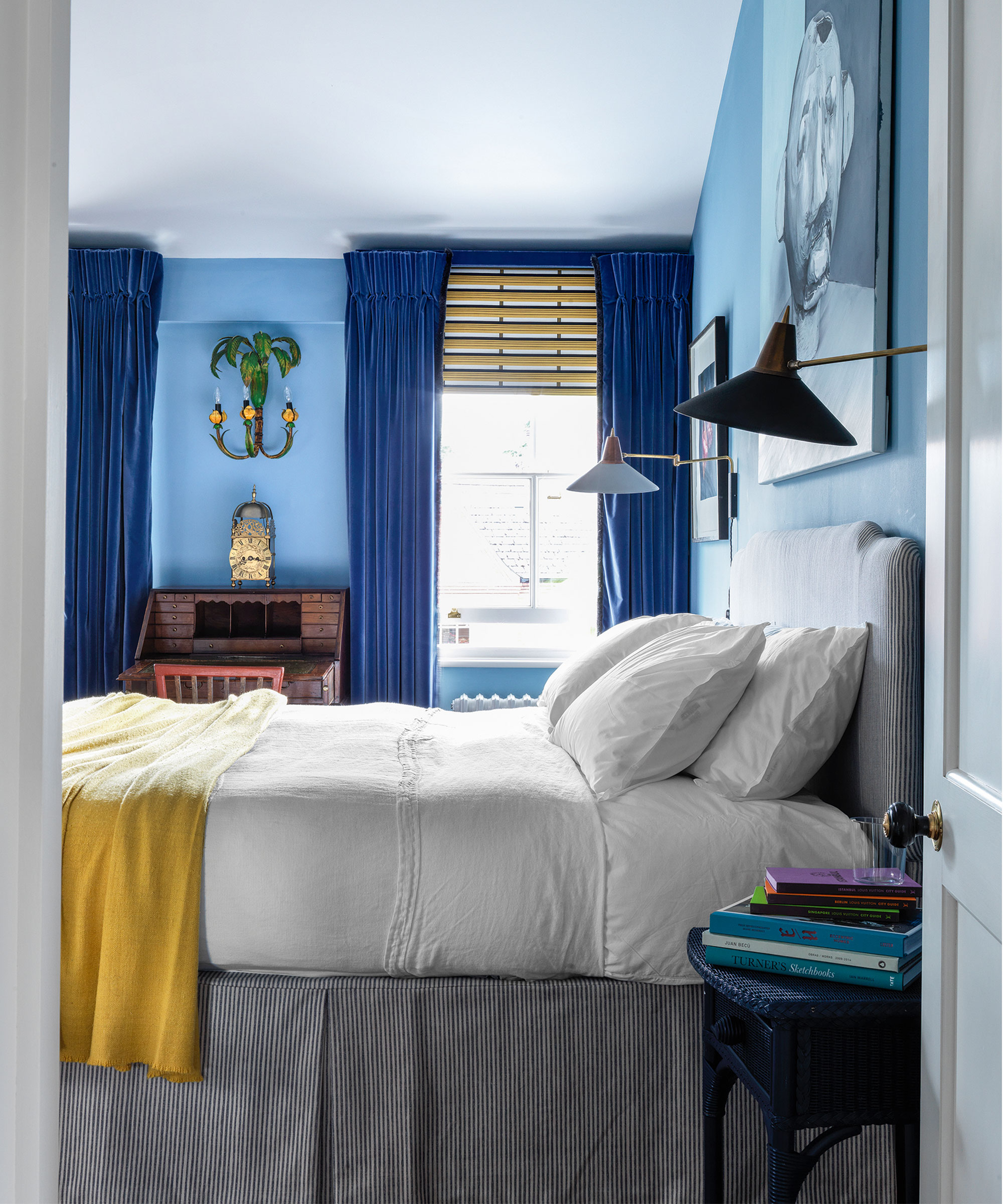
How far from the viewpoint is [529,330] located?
14.1 feet

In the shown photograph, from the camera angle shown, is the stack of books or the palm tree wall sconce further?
the palm tree wall sconce

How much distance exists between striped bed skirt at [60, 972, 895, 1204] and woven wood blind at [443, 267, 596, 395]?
3294mm

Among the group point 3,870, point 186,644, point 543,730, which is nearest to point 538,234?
point 186,644

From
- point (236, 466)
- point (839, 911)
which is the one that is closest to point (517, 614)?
point (236, 466)

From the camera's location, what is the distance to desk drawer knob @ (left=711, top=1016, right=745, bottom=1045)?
1.20 m

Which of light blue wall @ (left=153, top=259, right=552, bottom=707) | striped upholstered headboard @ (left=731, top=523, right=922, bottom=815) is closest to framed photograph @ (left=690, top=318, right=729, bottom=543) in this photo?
light blue wall @ (left=153, top=259, right=552, bottom=707)

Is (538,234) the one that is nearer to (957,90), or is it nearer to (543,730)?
(543,730)

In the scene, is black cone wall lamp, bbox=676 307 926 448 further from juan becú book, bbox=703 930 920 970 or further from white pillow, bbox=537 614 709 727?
white pillow, bbox=537 614 709 727

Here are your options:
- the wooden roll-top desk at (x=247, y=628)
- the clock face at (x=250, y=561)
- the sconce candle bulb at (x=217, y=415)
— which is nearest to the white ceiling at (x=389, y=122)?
the sconce candle bulb at (x=217, y=415)

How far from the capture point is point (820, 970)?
1.12 meters

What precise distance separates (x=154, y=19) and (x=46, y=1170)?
3.61 metres

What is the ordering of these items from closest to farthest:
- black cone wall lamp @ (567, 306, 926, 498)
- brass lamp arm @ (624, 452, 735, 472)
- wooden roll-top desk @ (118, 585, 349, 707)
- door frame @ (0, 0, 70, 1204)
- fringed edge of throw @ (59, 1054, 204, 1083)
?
1. door frame @ (0, 0, 70, 1204)
2. black cone wall lamp @ (567, 306, 926, 498)
3. fringed edge of throw @ (59, 1054, 204, 1083)
4. brass lamp arm @ (624, 452, 735, 472)
5. wooden roll-top desk @ (118, 585, 349, 707)

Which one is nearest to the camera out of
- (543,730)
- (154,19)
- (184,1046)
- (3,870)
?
(3,870)

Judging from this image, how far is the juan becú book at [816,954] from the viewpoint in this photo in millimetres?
1112
